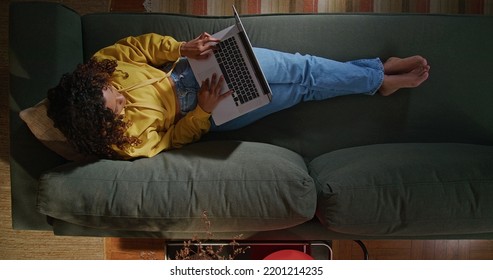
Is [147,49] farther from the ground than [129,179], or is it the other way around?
[147,49]

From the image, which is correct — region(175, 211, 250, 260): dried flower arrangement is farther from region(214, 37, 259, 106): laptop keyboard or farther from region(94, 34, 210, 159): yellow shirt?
region(214, 37, 259, 106): laptop keyboard

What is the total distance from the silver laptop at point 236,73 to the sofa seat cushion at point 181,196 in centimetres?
20

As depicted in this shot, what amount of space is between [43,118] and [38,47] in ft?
0.87

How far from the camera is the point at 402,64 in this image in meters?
1.55

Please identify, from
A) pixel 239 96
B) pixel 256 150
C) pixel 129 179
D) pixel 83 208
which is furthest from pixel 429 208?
pixel 83 208

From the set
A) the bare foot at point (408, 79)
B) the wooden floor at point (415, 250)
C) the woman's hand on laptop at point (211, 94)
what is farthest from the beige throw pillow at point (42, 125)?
the bare foot at point (408, 79)

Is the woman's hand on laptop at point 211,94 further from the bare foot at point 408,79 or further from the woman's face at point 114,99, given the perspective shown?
the bare foot at point 408,79

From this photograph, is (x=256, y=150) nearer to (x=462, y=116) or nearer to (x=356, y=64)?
(x=356, y=64)

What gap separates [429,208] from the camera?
1279 millimetres

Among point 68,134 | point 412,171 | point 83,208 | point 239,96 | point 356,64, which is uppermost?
point 356,64

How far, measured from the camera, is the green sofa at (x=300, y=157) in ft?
4.25

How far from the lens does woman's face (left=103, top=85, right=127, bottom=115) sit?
4.29 feet

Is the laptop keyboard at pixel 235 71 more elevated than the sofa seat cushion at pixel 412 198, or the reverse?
the laptop keyboard at pixel 235 71

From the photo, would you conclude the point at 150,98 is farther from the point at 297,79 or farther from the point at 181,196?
the point at 297,79
